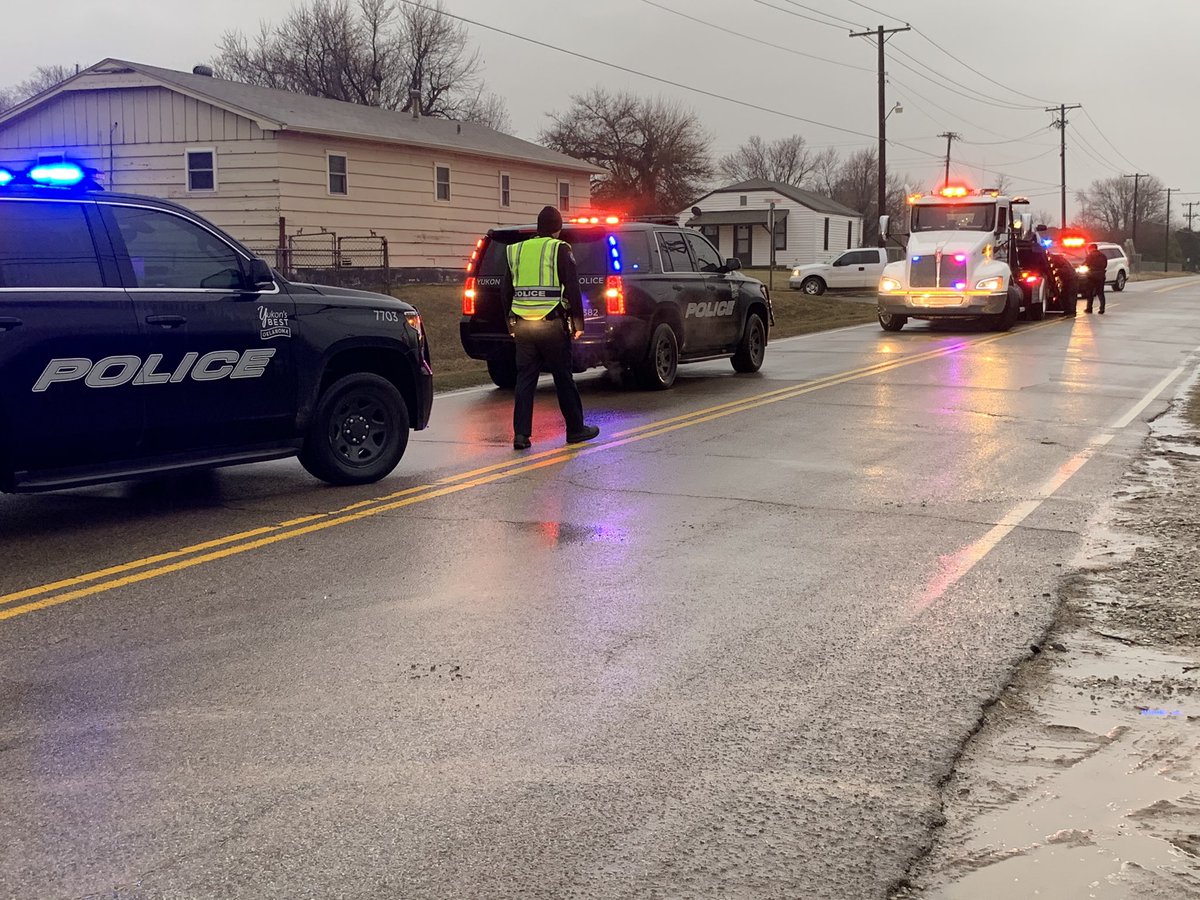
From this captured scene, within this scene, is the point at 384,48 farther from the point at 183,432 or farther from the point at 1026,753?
the point at 1026,753

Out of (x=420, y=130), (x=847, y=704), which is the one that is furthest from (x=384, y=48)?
(x=847, y=704)

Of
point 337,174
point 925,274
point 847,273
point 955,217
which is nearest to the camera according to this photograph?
point 925,274

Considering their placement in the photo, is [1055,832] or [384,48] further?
[384,48]

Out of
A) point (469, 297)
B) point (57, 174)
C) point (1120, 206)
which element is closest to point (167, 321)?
point (57, 174)

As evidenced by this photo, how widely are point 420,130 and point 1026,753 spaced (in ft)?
99.1

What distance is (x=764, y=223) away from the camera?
6838 centimetres

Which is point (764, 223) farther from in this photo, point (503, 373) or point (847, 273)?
point (503, 373)

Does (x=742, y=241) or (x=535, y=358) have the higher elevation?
(x=742, y=241)

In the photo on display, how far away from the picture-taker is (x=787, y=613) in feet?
18.7

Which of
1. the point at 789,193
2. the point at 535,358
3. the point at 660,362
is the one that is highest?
the point at 789,193

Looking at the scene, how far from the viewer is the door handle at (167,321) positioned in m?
7.25

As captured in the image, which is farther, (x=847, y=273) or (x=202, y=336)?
(x=847, y=273)

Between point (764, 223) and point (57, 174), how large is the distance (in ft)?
209

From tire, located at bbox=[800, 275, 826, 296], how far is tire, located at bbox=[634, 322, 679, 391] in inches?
1117
